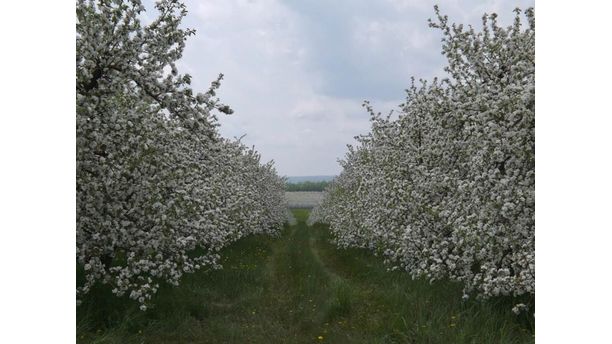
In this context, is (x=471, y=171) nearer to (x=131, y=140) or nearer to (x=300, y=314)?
(x=300, y=314)

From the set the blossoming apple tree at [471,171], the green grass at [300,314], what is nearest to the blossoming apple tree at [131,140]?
the green grass at [300,314]

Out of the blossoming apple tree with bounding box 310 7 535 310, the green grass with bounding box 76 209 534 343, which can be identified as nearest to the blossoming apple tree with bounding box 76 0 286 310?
the green grass with bounding box 76 209 534 343

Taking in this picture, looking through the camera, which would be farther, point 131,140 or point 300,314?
point 300,314

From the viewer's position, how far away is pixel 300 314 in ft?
36.4

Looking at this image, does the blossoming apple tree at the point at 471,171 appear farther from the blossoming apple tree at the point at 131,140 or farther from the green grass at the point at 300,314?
the blossoming apple tree at the point at 131,140

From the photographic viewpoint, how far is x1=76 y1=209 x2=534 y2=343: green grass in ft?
28.2

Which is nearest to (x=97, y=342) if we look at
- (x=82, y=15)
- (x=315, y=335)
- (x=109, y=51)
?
(x=315, y=335)

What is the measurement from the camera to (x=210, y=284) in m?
13.4

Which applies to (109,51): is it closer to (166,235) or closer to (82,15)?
(82,15)

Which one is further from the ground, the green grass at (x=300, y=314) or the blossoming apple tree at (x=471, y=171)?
the blossoming apple tree at (x=471, y=171)

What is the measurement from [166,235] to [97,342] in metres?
2.47

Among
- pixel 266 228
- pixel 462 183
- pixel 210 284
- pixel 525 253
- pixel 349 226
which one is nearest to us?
pixel 525 253

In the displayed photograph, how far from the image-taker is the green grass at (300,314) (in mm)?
8594

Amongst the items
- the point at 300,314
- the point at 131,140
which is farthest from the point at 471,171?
the point at 131,140
